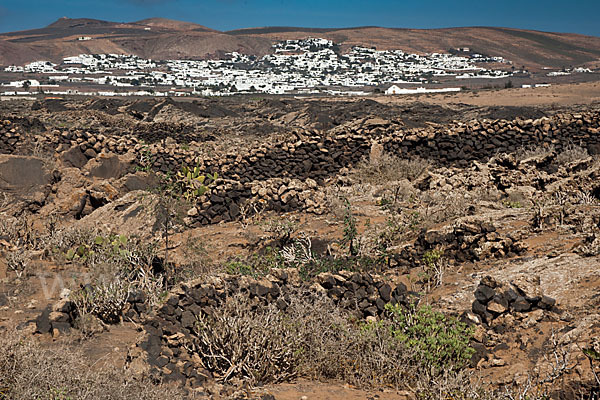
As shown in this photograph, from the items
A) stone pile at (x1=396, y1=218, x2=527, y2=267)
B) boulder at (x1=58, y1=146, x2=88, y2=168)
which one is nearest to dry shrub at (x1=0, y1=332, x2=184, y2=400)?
stone pile at (x1=396, y1=218, x2=527, y2=267)

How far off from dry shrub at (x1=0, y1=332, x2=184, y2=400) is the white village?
67388mm

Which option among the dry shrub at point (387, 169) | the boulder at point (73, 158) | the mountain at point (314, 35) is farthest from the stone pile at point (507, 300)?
the mountain at point (314, 35)

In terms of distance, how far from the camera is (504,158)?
33.6ft

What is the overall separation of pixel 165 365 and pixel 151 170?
8.69m

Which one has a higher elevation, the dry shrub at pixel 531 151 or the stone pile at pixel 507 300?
the dry shrub at pixel 531 151

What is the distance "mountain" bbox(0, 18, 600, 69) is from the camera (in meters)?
Result: 120

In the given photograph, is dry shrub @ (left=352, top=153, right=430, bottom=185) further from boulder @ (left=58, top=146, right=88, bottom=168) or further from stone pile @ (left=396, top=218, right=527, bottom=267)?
boulder @ (left=58, top=146, right=88, bottom=168)

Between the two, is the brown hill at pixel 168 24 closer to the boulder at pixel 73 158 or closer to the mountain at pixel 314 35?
the mountain at pixel 314 35

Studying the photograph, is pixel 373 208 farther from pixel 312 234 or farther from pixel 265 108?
pixel 265 108

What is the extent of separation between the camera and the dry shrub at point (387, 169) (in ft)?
37.5

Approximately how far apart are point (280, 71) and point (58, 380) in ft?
367

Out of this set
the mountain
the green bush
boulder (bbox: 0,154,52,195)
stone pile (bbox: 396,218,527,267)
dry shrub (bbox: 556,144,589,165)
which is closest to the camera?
the green bush

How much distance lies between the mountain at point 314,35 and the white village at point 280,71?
20.0ft

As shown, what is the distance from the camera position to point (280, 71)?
365 feet
